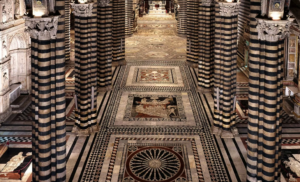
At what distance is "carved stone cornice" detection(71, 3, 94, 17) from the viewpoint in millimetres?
10102

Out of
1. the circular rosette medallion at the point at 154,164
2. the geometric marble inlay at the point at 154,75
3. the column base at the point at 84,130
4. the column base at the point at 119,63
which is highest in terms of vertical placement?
the column base at the point at 119,63

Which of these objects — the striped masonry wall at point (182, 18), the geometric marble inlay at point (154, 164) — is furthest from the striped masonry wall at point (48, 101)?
the striped masonry wall at point (182, 18)

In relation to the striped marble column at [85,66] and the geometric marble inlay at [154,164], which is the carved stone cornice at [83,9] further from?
the geometric marble inlay at [154,164]

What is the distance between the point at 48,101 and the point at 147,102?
7143 millimetres

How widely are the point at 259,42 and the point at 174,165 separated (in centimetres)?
398

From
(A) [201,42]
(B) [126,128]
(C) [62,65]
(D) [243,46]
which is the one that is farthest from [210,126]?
(D) [243,46]

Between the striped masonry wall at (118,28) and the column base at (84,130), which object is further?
the striped masonry wall at (118,28)

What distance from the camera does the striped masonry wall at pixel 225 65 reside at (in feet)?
33.8

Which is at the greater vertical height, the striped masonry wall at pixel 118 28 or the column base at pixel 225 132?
the striped masonry wall at pixel 118 28

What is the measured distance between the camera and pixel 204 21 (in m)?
14.0

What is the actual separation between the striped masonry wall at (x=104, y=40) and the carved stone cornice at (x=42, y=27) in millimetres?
7159

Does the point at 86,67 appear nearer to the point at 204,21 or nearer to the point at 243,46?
the point at 204,21

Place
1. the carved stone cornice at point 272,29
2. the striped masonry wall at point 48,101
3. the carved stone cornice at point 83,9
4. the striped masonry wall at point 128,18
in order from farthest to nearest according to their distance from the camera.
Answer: the striped masonry wall at point 128,18
the carved stone cornice at point 83,9
the striped masonry wall at point 48,101
the carved stone cornice at point 272,29

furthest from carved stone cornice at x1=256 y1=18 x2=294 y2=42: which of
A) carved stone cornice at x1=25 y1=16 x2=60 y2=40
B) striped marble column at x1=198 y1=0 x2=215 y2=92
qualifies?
striped marble column at x1=198 y1=0 x2=215 y2=92
